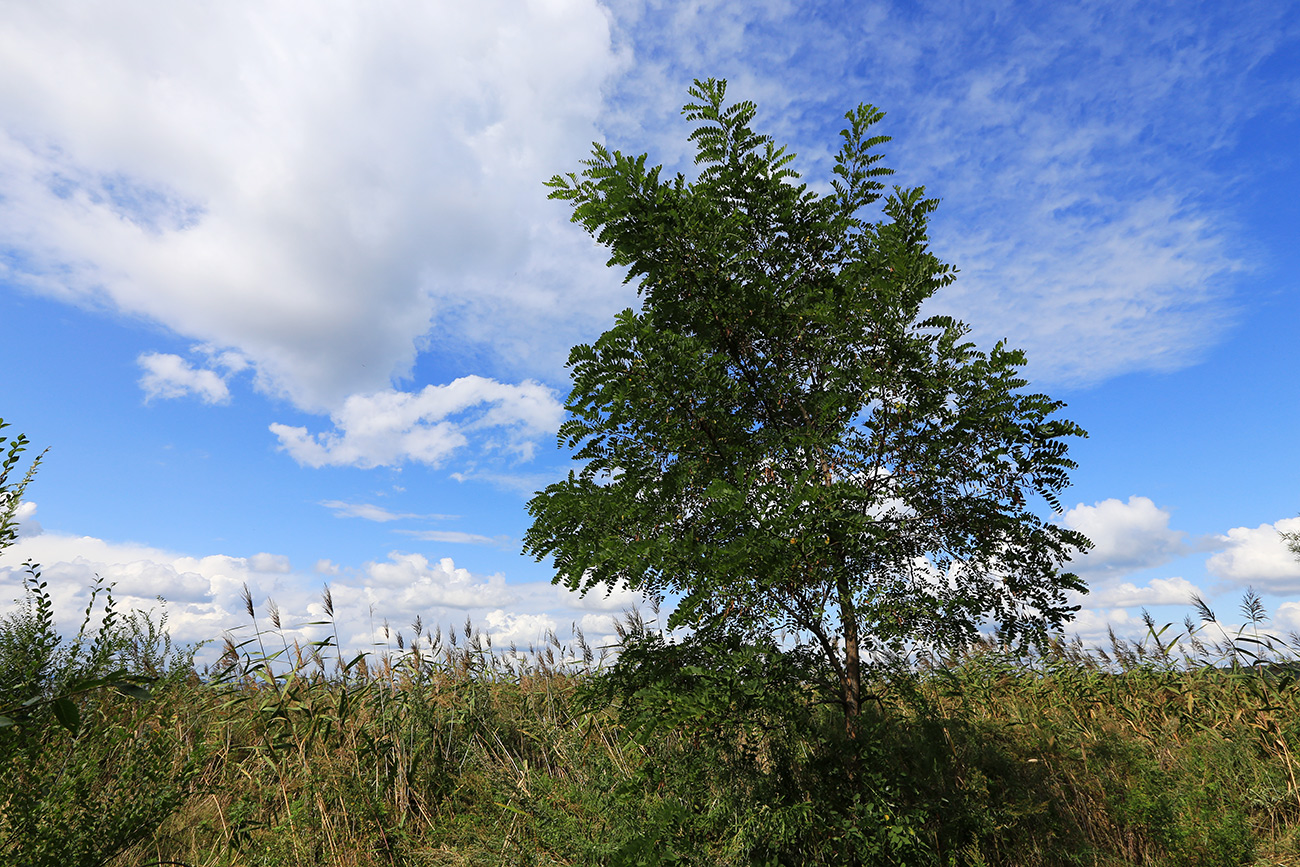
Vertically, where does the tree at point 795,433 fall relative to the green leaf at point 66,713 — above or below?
above

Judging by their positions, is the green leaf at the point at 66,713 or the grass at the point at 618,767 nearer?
the green leaf at the point at 66,713

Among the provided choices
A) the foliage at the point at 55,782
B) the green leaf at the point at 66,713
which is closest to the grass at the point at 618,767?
the foliage at the point at 55,782

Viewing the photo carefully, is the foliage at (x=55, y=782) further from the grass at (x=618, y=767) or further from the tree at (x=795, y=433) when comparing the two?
the tree at (x=795, y=433)

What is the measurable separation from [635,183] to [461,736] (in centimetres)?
519

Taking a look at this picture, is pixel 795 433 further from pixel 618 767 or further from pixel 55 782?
pixel 55 782

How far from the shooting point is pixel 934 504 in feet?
15.5

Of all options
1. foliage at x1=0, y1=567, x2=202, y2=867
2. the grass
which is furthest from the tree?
foliage at x1=0, y1=567, x2=202, y2=867

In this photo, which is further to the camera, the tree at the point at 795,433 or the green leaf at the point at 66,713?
the tree at the point at 795,433

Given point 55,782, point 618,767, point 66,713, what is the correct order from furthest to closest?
point 618,767, point 55,782, point 66,713

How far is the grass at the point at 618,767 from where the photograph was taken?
3895 millimetres

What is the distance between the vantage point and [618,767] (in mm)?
5754

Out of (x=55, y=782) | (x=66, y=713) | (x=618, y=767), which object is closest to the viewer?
(x=66, y=713)

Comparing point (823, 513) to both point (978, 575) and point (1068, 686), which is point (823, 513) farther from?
point (1068, 686)

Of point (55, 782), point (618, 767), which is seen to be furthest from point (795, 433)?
point (55, 782)
